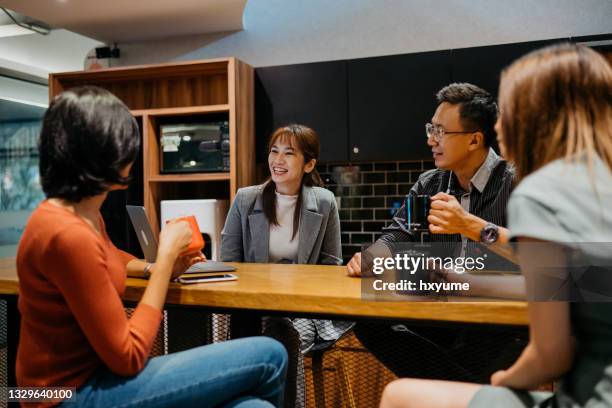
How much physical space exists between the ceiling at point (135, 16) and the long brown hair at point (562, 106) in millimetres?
2855

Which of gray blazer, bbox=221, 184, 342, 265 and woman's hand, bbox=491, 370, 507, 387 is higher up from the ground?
gray blazer, bbox=221, 184, 342, 265

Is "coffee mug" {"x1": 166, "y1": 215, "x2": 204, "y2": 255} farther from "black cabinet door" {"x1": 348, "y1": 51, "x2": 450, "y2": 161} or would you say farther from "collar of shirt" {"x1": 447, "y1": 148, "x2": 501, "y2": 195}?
"black cabinet door" {"x1": 348, "y1": 51, "x2": 450, "y2": 161}

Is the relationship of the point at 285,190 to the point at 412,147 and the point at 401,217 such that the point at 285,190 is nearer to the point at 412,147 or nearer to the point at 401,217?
the point at 401,217

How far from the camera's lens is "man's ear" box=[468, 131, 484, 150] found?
218cm

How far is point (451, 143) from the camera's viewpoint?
7.18 feet

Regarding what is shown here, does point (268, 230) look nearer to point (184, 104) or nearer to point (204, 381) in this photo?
point (204, 381)

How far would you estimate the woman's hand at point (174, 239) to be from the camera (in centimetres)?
129

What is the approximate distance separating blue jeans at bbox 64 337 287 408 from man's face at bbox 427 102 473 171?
1204 mm

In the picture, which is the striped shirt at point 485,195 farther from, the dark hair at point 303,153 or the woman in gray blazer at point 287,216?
the dark hair at point 303,153

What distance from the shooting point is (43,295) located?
112 cm

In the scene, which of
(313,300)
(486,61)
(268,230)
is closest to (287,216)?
(268,230)

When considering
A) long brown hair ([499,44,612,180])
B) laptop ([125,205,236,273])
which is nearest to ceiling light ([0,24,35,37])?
laptop ([125,205,236,273])

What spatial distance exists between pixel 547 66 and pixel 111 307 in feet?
3.05

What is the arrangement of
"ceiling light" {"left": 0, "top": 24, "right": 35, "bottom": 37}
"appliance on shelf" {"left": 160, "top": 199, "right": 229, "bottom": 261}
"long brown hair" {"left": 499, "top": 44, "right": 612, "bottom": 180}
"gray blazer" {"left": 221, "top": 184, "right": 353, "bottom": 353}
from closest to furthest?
1. "long brown hair" {"left": 499, "top": 44, "right": 612, "bottom": 180}
2. "gray blazer" {"left": 221, "top": 184, "right": 353, "bottom": 353}
3. "appliance on shelf" {"left": 160, "top": 199, "right": 229, "bottom": 261}
4. "ceiling light" {"left": 0, "top": 24, "right": 35, "bottom": 37}
